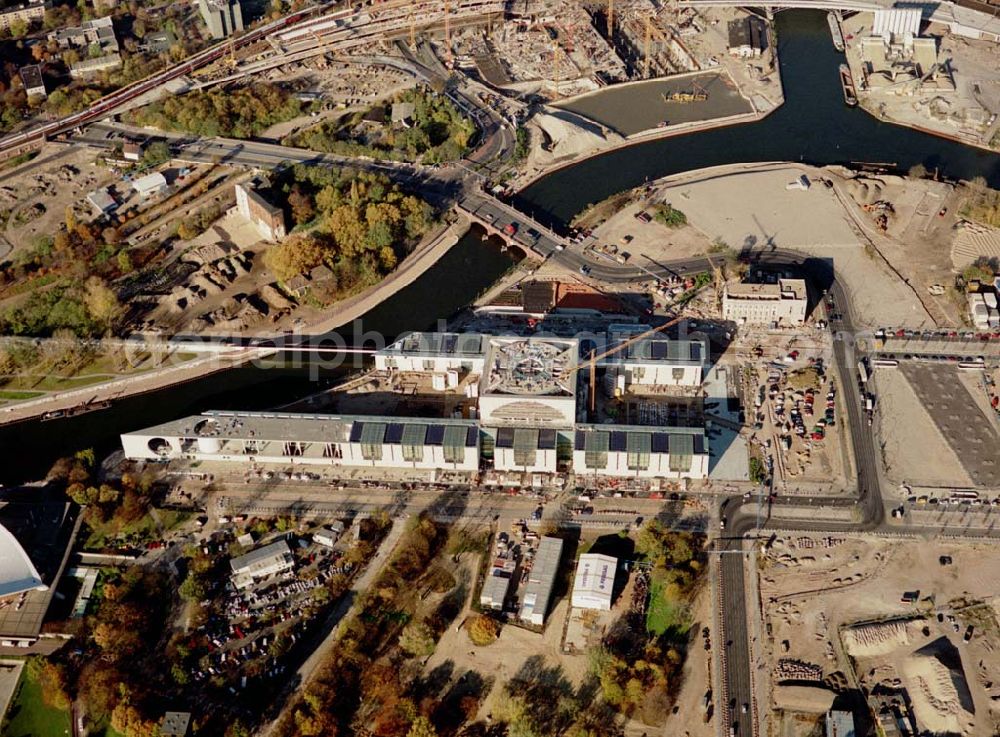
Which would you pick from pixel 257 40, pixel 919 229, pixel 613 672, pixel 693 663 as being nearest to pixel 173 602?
pixel 613 672

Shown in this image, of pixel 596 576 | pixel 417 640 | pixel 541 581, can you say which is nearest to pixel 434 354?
pixel 541 581

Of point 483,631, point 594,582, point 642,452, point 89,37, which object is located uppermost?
point 89,37

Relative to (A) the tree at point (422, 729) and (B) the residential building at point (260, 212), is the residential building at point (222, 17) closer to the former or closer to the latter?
(B) the residential building at point (260, 212)

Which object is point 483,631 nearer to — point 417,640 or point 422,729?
point 417,640

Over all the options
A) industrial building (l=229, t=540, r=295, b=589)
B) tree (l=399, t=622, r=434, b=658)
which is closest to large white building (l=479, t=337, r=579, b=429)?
industrial building (l=229, t=540, r=295, b=589)

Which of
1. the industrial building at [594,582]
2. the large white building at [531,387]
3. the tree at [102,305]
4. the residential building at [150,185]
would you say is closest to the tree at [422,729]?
the industrial building at [594,582]

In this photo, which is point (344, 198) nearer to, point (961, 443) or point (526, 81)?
point (526, 81)

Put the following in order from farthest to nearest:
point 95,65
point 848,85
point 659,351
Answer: point 95,65, point 848,85, point 659,351
